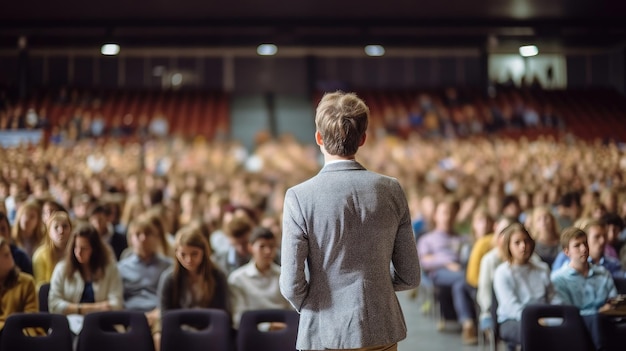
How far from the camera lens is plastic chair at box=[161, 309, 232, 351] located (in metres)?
4.22

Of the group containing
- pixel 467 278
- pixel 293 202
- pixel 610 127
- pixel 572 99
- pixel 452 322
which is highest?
pixel 572 99

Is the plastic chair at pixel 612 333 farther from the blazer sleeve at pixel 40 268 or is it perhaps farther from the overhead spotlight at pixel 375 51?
the overhead spotlight at pixel 375 51

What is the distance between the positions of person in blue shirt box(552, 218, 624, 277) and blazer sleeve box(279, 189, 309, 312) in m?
2.46

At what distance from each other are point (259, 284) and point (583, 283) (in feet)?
6.53

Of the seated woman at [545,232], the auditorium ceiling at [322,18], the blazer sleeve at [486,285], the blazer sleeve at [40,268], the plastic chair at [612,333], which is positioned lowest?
the plastic chair at [612,333]

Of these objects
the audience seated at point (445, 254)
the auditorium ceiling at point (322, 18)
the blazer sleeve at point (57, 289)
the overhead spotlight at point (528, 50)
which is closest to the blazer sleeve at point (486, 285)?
the audience seated at point (445, 254)

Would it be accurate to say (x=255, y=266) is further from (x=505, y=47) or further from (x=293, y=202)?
(x=505, y=47)

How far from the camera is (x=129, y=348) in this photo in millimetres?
4211

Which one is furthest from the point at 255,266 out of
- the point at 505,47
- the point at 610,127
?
the point at 505,47

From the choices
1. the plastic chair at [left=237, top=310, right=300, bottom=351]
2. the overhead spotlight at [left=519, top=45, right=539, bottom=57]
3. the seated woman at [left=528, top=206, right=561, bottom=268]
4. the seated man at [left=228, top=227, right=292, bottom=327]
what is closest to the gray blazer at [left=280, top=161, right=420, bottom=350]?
the plastic chair at [left=237, top=310, right=300, bottom=351]

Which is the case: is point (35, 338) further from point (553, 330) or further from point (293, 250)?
point (553, 330)

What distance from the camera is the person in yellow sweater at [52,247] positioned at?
4934 millimetres

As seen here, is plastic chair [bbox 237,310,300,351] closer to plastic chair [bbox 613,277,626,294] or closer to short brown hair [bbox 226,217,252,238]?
short brown hair [bbox 226,217,252,238]

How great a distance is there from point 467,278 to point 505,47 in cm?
1581
